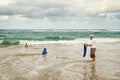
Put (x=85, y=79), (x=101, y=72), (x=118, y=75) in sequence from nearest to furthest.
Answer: (x=85, y=79) → (x=118, y=75) → (x=101, y=72)

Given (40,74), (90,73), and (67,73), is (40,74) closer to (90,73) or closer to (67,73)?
(67,73)

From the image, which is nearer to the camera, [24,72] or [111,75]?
[111,75]

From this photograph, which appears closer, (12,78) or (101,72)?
(12,78)

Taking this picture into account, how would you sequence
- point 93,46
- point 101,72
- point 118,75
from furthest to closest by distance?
point 93,46, point 101,72, point 118,75

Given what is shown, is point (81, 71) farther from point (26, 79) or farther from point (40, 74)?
point (26, 79)

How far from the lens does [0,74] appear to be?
898 centimetres

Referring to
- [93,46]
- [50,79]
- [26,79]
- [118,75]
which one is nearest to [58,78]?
[50,79]

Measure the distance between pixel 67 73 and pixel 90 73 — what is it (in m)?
1.22

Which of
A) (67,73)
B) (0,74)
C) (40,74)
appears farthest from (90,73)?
(0,74)

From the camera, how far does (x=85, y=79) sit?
7.80m

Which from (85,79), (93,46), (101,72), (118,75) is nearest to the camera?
(85,79)

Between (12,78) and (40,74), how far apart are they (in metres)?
1.44

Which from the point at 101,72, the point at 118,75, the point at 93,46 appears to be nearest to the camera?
the point at 118,75

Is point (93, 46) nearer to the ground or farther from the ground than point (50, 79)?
farther from the ground
